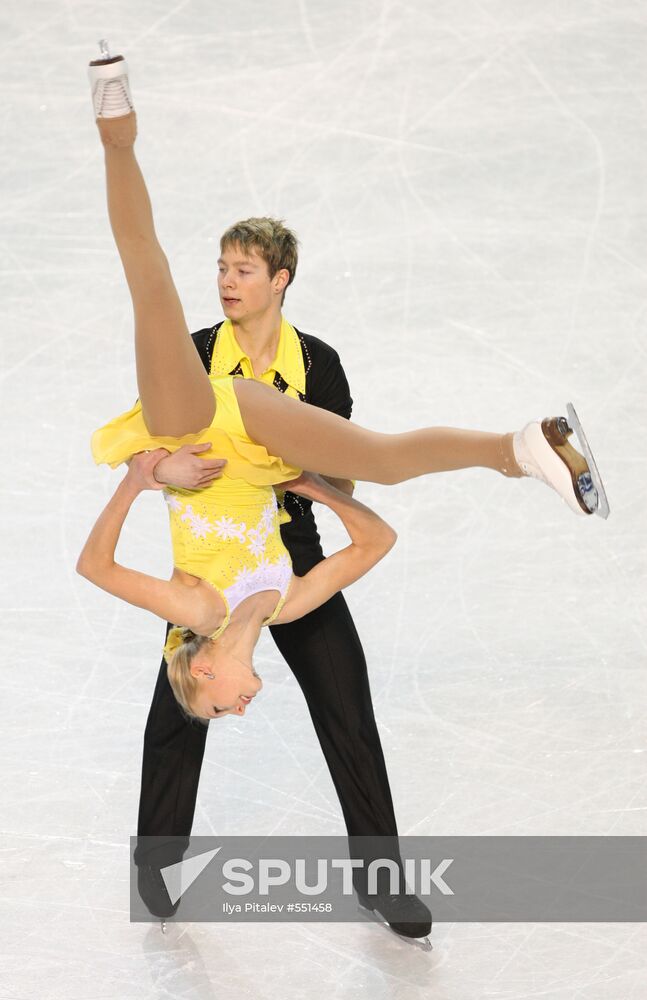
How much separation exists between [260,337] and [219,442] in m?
0.44

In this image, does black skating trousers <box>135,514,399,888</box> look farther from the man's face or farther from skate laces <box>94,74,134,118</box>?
skate laces <box>94,74,134,118</box>

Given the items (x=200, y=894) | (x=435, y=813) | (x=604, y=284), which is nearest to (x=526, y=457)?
(x=435, y=813)

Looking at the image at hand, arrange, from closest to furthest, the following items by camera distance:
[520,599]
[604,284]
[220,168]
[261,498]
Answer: [261,498], [520,599], [604,284], [220,168]

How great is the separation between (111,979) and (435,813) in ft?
3.65

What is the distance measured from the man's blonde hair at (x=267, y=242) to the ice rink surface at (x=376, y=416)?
5.28ft

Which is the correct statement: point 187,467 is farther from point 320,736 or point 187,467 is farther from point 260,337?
point 320,736

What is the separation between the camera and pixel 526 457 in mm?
3666

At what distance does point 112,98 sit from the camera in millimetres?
3129

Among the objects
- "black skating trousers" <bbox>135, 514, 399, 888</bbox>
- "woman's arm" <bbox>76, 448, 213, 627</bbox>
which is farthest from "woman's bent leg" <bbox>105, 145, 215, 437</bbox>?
"black skating trousers" <bbox>135, 514, 399, 888</bbox>

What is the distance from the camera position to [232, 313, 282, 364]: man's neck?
3945 mm

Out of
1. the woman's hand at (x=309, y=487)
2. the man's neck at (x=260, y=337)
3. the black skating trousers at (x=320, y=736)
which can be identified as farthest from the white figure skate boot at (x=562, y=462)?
the man's neck at (x=260, y=337)

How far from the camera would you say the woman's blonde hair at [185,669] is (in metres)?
3.63

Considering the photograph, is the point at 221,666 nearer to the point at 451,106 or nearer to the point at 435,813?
the point at 435,813

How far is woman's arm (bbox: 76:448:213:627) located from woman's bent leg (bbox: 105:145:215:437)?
0.12 metres
